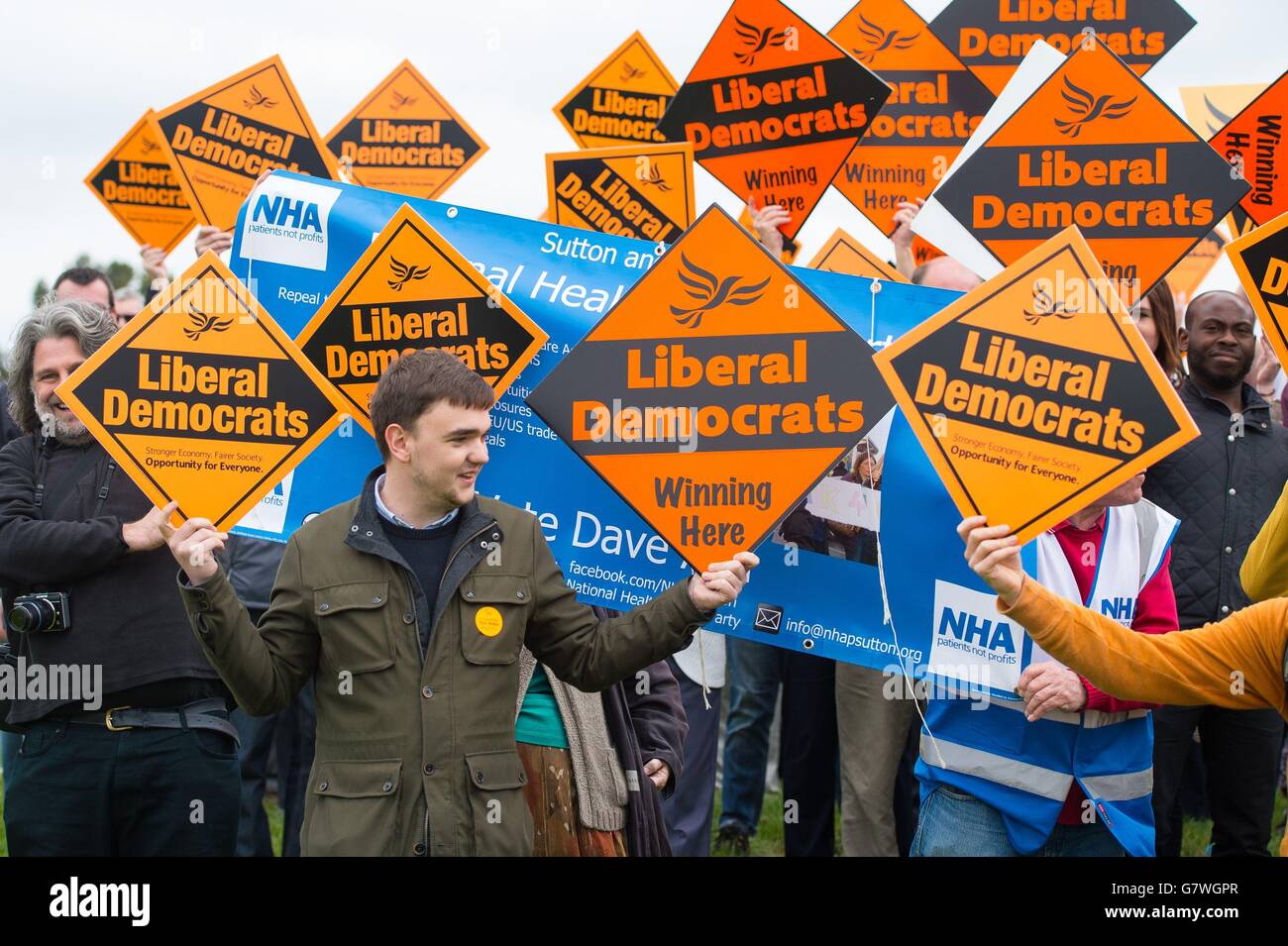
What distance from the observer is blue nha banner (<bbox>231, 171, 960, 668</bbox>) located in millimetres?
5098

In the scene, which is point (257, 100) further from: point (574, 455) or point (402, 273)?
point (574, 455)

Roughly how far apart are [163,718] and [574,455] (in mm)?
1656

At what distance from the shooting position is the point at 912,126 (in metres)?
7.52

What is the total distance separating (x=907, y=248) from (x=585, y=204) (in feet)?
5.50

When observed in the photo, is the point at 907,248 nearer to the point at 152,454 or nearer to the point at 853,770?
the point at 853,770

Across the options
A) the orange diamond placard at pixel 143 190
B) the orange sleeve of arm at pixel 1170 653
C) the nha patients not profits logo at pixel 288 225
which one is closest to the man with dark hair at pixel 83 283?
the orange diamond placard at pixel 143 190

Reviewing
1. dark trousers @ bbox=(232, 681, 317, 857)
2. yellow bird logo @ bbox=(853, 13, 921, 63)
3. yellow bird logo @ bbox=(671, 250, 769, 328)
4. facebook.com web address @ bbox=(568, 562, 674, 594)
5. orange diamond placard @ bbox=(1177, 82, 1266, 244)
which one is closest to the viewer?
yellow bird logo @ bbox=(671, 250, 769, 328)

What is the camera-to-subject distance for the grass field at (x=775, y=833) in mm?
7605

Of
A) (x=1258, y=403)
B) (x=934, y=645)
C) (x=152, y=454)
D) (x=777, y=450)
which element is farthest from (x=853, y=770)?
(x=152, y=454)

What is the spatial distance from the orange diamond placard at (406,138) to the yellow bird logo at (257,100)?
2095mm

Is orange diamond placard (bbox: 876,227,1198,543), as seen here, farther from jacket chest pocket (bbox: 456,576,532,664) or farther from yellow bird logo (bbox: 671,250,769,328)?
jacket chest pocket (bbox: 456,576,532,664)

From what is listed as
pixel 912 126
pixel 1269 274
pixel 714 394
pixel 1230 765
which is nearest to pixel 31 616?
pixel 714 394

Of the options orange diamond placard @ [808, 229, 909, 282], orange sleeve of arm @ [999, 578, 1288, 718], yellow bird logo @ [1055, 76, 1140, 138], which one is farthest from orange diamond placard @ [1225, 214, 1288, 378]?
orange diamond placard @ [808, 229, 909, 282]
